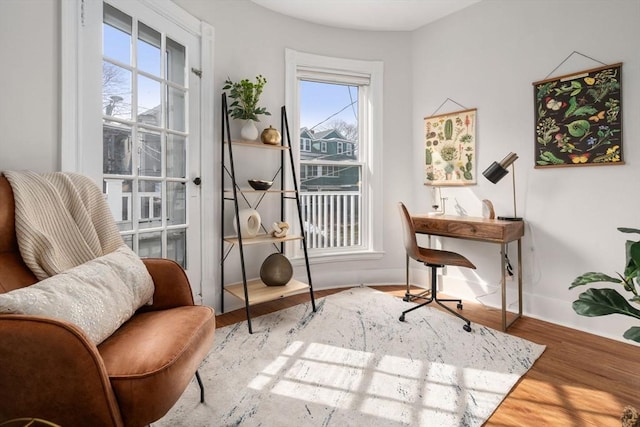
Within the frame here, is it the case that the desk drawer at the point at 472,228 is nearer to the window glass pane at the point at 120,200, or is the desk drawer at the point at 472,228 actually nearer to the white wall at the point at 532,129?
the white wall at the point at 532,129

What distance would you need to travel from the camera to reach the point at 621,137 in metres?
2.28

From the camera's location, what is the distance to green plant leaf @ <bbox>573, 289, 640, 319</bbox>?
1045 mm

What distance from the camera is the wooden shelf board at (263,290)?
2564mm

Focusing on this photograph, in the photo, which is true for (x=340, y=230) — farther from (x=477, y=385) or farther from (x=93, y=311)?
(x=93, y=311)

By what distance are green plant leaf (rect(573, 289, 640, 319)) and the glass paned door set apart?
2.33 meters

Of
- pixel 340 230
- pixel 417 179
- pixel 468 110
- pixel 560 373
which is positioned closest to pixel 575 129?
pixel 468 110

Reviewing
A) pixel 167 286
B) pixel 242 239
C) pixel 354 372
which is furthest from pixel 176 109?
pixel 354 372

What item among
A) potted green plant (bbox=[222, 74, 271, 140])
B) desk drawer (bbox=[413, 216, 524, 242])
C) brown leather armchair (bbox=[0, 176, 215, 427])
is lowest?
brown leather armchair (bbox=[0, 176, 215, 427])

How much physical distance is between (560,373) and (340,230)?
2.27 meters

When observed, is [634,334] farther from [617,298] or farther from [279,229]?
[279,229]

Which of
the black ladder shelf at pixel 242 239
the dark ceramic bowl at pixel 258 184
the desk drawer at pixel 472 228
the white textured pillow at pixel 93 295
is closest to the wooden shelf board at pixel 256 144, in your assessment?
the black ladder shelf at pixel 242 239

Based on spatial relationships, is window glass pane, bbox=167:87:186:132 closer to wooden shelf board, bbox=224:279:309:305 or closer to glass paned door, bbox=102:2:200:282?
glass paned door, bbox=102:2:200:282

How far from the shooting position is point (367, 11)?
3.11 m

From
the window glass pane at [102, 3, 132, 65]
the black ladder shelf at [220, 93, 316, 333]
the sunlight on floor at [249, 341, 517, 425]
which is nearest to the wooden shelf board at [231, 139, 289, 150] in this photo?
the black ladder shelf at [220, 93, 316, 333]
